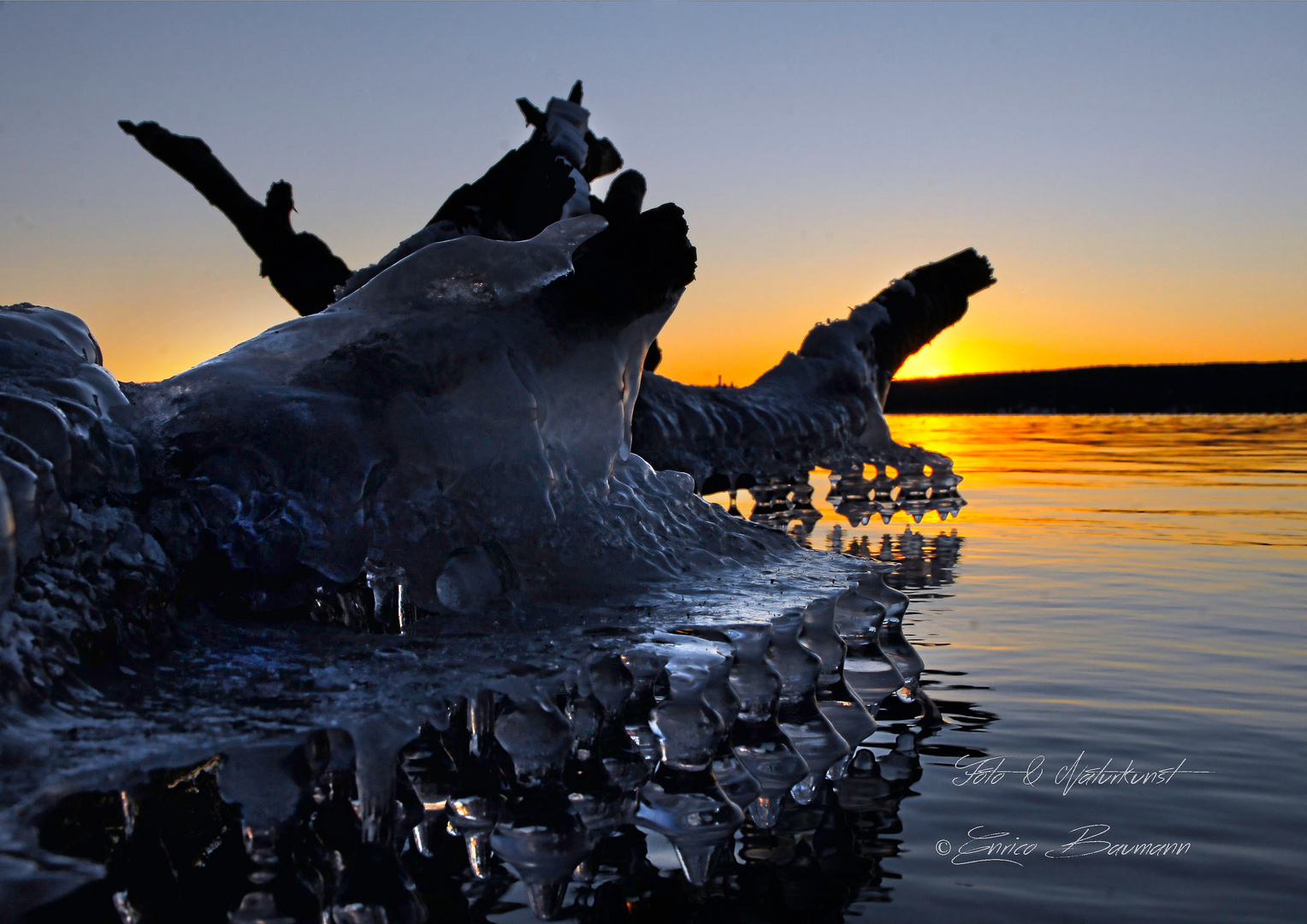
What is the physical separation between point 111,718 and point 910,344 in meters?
5.66

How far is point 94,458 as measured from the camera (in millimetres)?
1800

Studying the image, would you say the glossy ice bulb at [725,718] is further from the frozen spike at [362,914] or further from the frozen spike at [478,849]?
the frozen spike at [362,914]

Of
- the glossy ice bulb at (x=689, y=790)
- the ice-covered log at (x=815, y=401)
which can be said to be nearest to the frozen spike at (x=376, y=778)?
the glossy ice bulb at (x=689, y=790)

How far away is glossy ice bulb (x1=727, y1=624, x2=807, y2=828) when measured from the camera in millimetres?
1643

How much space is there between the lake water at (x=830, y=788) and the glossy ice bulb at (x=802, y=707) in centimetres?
12

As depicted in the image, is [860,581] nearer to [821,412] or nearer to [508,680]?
[508,680]

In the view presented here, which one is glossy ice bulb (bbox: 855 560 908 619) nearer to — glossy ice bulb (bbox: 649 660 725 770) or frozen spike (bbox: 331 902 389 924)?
glossy ice bulb (bbox: 649 660 725 770)

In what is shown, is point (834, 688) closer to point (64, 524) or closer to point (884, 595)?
point (884, 595)

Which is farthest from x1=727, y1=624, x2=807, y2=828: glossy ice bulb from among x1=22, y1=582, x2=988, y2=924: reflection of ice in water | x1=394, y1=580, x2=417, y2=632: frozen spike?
x1=394, y1=580, x2=417, y2=632: frozen spike

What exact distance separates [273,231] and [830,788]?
13.4ft

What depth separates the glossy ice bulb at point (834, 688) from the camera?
194 centimetres

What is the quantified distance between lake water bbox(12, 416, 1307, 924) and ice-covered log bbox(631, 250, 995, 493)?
2255 mm

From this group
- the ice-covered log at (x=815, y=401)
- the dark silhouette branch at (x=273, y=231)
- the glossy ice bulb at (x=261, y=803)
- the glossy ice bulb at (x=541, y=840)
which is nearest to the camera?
the glossy ice bulb at (x=261, y=803)

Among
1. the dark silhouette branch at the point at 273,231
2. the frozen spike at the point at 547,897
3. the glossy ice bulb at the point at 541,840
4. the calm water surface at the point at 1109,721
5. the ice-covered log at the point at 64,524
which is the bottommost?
the calm water surface at the point at 1109,721
